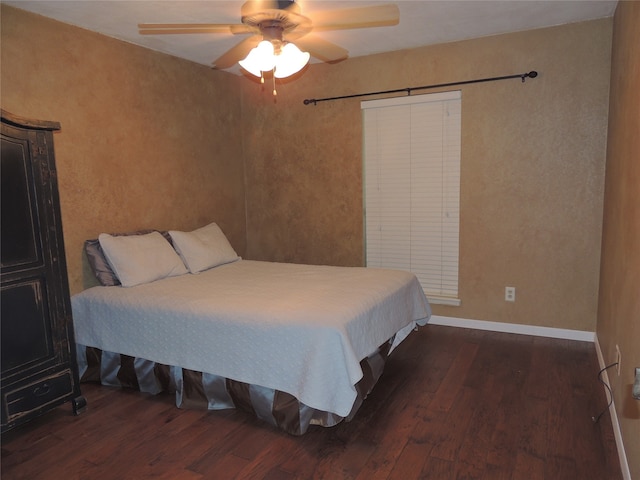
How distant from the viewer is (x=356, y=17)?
7.72 feet

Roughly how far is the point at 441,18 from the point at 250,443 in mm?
3067

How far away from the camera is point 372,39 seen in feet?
12.1

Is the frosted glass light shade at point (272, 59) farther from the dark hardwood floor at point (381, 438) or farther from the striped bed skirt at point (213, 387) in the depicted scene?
the dark hardwood floor at point (381, 438)

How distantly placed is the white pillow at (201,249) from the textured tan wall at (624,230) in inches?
112

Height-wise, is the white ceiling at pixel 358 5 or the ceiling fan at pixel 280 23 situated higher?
the white ceiling at pixel 358 5

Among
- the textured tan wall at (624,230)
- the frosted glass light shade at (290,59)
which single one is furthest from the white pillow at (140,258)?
the textured tan wall at (624,230)

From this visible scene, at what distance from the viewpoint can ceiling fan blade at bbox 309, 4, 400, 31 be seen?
2.25 metres

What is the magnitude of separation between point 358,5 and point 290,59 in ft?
2.53

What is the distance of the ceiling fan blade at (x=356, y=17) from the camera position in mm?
2246

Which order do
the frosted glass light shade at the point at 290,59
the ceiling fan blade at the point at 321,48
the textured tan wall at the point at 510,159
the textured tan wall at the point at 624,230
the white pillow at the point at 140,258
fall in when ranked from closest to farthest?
the textured tan wall at the point at 624,230
the frosted glass light shade at the point at 290,59
the ceiling fan blade at the point at 321,48
the white pillow at the point at 140,258
the textured tan wall at the point at 510,159

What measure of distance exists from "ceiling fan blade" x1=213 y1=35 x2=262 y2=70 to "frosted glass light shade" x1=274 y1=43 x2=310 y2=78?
0.71 feet

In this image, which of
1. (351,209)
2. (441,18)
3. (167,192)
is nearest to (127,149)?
(167,192)

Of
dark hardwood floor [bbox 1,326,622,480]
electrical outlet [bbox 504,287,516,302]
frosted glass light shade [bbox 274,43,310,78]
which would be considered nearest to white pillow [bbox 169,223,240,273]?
dark hardwood floor [bbox 1,326,622,480]

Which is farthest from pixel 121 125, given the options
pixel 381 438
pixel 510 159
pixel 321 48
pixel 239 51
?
pixel 510 159
